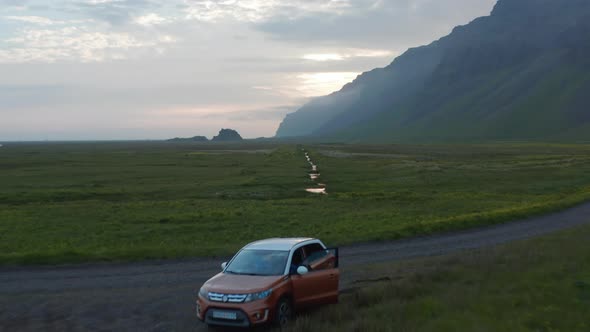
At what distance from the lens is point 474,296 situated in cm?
1571

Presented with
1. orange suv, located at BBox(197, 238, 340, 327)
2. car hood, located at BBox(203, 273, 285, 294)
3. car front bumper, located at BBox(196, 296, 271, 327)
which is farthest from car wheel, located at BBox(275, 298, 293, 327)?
car hood, located at BBox(203, 273, 285, 294)

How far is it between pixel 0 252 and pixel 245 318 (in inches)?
716

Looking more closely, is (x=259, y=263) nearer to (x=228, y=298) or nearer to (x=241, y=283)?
(x=241, y=283)

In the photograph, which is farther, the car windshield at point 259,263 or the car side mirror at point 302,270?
the car windshield at point 259,263

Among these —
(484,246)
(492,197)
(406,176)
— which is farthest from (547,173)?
(484,246)

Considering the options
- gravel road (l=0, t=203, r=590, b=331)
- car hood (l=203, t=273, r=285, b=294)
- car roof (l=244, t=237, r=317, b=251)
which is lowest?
gravel road (l=0, t=203, r=590, b=331)

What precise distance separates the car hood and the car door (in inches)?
32.4

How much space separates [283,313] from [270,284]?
95 cm

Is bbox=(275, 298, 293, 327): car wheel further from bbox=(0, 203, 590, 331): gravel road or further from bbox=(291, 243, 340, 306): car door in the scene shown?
bbox=(0, 203, 590, 331): gravel road

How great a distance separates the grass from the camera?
1328 cm

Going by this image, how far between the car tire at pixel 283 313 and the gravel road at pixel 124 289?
2343 mm

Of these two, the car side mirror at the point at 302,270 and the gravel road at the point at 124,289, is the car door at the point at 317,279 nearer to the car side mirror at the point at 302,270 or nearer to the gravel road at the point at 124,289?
the car side mirror at the point at 302,270

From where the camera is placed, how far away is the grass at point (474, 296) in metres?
13.3

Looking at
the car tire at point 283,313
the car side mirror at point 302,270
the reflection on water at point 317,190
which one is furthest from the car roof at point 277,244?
the reflection on water at point 317,190
